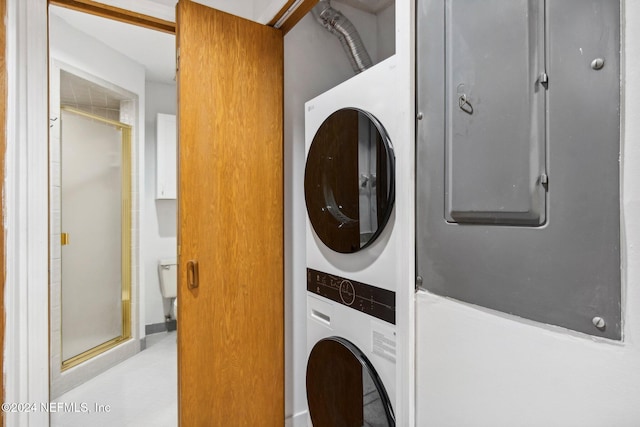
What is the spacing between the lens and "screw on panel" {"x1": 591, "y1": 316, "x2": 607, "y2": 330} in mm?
547

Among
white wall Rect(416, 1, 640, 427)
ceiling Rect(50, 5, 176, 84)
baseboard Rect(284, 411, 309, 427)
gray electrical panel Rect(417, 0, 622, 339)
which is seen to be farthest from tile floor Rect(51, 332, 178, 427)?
ceiling Rect(50, 5, 176, 84)

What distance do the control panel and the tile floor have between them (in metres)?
1.31

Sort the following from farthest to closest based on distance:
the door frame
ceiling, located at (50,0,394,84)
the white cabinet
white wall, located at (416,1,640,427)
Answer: the white cabinet < ceiling, located at (50,0,394,84) < the door frame < white wall, located at (416,1,640,427)

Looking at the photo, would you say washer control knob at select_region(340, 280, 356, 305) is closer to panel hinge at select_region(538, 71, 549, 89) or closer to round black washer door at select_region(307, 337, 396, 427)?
round black washer door at select_region(307, 337, 396, 427)

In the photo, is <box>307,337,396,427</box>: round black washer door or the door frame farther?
the door frame

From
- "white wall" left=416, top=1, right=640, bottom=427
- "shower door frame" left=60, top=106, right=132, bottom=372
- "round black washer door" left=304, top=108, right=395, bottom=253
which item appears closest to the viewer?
"white wall" left=416, top=1, right=640, bottom=427

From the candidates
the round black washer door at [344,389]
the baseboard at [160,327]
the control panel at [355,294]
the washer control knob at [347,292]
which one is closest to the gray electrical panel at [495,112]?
the control panel at [355,294]

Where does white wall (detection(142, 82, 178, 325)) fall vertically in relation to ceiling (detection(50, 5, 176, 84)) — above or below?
below

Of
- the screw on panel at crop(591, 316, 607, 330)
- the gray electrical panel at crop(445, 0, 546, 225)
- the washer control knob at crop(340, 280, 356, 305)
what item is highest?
the gray electrical panel at crop(445, 0, 546, 225)

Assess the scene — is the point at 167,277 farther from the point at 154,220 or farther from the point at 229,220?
the point at 229,220

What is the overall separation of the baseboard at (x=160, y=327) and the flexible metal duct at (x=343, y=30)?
2942 mm

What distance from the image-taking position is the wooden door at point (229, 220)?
144 cm

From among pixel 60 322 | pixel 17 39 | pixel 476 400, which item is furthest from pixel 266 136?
pixel 60 322

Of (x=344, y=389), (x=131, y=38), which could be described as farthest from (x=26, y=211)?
(x=131, y=38)
